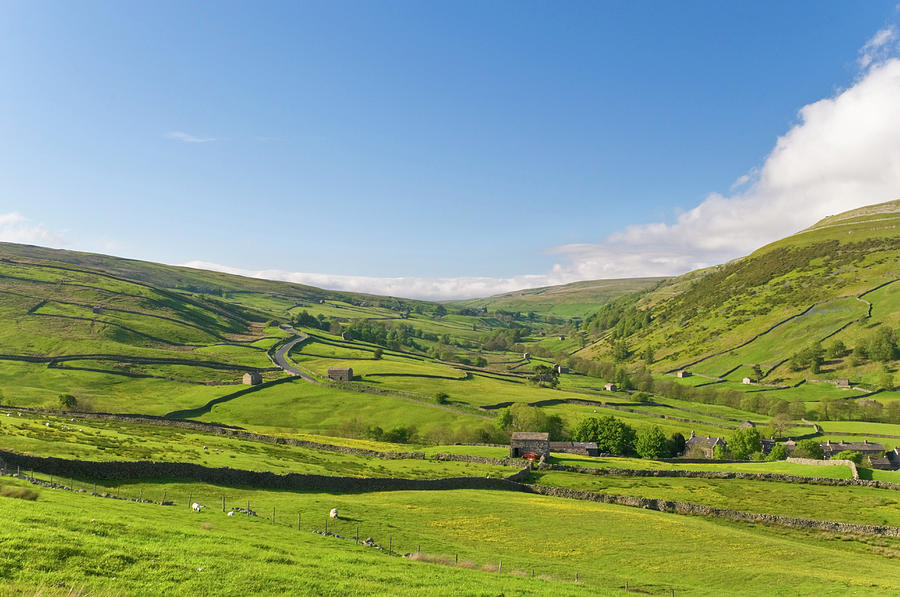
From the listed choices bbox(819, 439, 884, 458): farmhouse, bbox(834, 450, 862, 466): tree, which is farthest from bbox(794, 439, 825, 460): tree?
bbox(819, 439, 884, 458): farmhouse

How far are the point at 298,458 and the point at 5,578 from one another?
1889 inches

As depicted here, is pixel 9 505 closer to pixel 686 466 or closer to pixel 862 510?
pixel 862 510

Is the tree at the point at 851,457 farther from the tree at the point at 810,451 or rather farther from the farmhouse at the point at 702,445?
the farmhouse at the point at 702,445

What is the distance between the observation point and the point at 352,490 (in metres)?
46.6

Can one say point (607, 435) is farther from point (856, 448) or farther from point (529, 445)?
point (856, 448)

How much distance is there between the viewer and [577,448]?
92688mm

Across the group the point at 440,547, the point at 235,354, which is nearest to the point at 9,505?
the point at 440,547

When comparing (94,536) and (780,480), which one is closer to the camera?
(94,536)

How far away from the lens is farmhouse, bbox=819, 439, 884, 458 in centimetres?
9962

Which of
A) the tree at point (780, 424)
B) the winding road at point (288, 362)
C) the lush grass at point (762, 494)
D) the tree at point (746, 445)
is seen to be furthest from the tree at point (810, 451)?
the winding road at point (288, 362)

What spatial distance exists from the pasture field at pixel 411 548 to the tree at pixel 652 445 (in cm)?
4953

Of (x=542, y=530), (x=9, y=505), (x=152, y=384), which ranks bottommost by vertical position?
(x=152, y=384)

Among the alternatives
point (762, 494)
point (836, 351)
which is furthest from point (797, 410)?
point (762, 494)

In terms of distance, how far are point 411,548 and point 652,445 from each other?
256 feet
